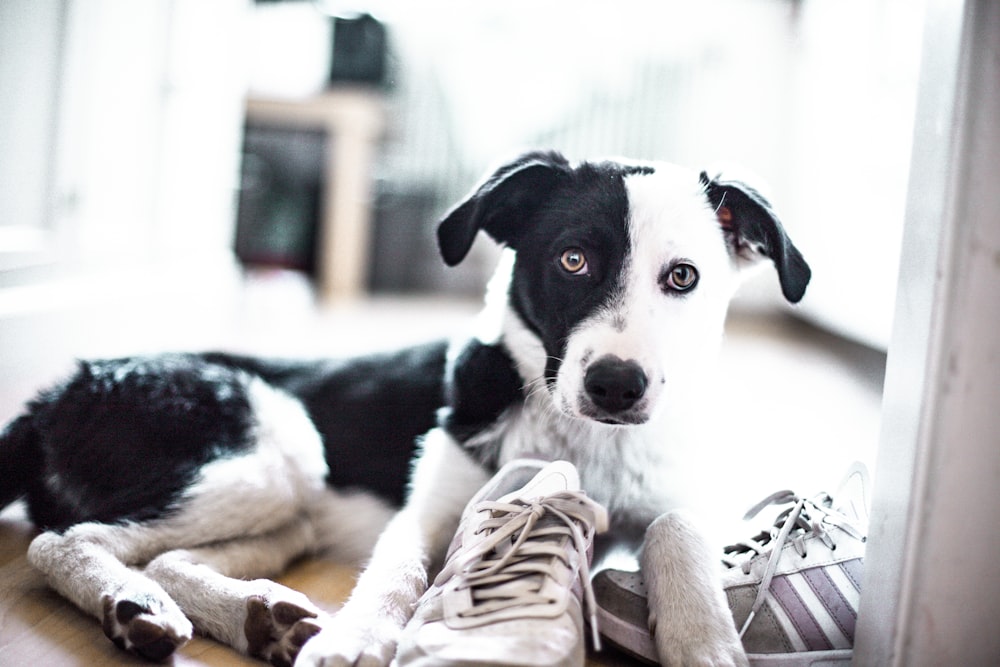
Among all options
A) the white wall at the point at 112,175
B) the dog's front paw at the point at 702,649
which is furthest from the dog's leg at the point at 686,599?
the white wall at the point at 112,175

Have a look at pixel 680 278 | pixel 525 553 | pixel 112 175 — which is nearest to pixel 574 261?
pixel 680 278

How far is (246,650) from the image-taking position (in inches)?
49.8

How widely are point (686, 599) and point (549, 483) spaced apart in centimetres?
27

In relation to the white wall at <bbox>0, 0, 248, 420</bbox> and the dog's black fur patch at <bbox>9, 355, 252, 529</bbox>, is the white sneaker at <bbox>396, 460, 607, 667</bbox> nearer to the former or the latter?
the dog's black fur patch at <bbox>9, 355, 252, 529</bbox>

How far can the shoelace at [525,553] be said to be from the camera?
1129 millimetres

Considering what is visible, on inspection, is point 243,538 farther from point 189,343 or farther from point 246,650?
point 189,343

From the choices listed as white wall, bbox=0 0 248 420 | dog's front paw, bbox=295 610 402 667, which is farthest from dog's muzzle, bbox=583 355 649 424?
white wall, bbox=0 0 248 420

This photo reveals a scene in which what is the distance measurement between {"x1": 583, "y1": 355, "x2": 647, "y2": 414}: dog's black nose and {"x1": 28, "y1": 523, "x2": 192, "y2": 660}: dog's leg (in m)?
0.73

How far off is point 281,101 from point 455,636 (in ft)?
20.0

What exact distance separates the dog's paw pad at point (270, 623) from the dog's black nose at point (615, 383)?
1.86ft

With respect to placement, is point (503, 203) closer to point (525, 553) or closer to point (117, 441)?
point (525, 553)

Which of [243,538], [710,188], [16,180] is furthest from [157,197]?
[710,188]

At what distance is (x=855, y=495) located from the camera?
1.42m

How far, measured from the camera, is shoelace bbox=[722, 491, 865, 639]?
1.31 meters
